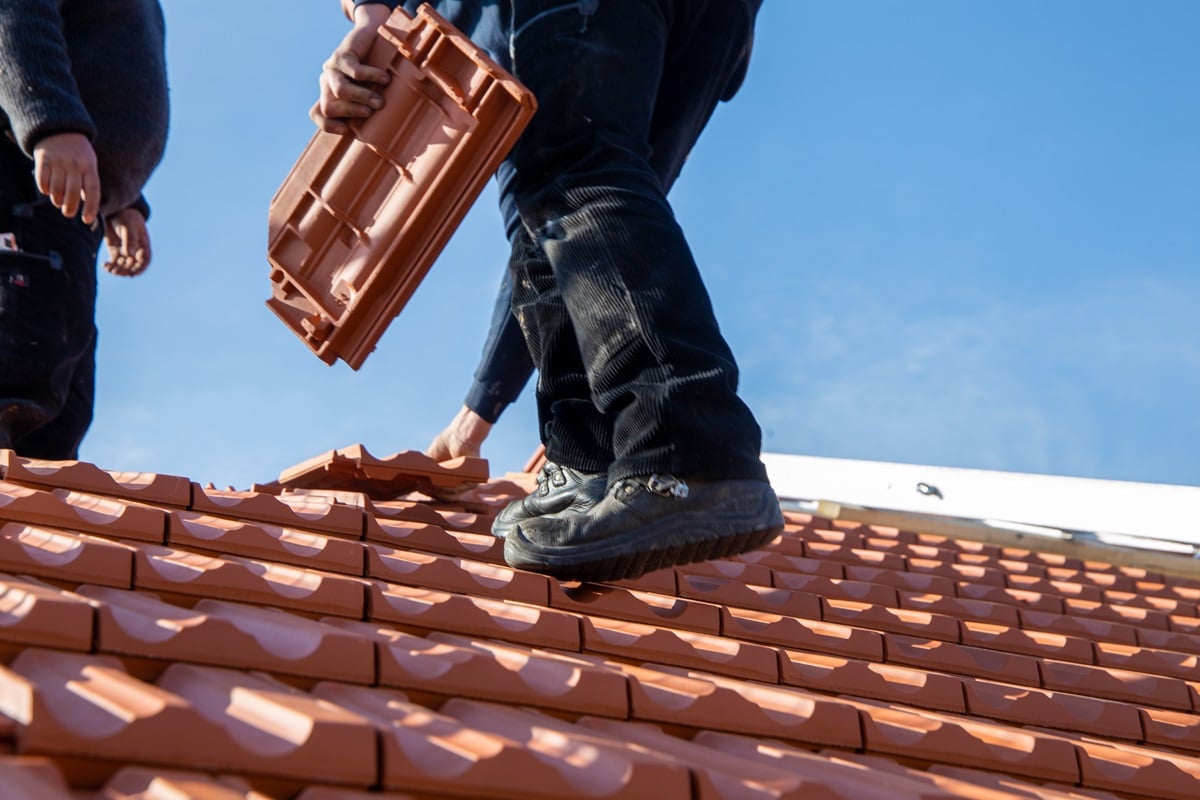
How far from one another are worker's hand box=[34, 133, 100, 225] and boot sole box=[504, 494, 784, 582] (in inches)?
69.5

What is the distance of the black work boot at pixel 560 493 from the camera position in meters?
2.29

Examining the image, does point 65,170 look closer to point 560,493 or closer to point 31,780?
point 560,493

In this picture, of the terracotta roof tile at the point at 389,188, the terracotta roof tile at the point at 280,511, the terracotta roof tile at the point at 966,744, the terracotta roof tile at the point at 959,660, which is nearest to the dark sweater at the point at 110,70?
the terracotta roof tile at the point at 389,188

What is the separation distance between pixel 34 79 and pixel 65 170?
256 mm

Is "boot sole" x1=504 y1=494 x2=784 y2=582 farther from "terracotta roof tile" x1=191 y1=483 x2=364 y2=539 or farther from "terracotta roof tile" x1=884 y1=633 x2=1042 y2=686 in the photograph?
"terracotta roof tile" x1=884 y1=633 x2=1042 y2=686

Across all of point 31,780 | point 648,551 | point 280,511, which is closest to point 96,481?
point 280,511

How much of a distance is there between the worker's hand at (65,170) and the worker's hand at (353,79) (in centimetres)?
94

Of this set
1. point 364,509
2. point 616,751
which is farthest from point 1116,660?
point 616,751

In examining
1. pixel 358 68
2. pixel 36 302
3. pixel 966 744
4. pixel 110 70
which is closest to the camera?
pixel 966 744

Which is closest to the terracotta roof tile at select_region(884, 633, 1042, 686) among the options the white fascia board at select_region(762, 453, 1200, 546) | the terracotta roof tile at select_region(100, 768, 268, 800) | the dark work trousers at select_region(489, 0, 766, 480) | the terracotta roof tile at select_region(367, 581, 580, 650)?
the dark work trousers at select_region(489, 0, 766, 480)

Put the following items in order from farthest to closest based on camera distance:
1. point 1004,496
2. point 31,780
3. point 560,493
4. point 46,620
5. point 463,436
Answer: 1. point 1004,496
2. point 463,436
3. point 560,493
4. point 46,620
5. point 31,780

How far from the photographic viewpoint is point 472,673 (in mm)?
1562

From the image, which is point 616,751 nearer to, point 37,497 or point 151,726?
point 151,726

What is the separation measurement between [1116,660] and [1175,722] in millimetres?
549
